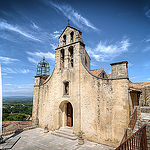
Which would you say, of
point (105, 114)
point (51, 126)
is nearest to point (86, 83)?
point (105, 114)

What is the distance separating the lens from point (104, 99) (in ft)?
30.8

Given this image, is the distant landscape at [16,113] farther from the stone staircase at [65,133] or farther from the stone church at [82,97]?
the stone staircase at [65,133]

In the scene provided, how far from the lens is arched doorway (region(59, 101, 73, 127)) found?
1242cm

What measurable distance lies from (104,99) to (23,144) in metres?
7.76

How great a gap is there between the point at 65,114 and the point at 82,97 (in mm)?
3634

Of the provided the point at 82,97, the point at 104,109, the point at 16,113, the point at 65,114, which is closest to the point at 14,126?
the point at 65,114

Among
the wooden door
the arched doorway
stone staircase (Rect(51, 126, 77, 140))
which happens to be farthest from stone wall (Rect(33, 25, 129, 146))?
the wooden door

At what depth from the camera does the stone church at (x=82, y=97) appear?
8.69 metres

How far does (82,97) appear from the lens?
10.7m

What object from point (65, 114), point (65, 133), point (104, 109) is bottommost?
point (65, 133)

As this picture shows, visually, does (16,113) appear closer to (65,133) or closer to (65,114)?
(65,114)

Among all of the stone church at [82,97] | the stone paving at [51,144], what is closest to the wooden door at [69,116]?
the stone church at [82,97]

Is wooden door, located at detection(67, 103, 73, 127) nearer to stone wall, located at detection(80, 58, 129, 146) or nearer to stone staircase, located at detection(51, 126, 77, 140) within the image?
stone staircase, located at detection(51, 126, 77, 140)

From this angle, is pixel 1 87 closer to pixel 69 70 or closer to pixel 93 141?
pixel 69 70
